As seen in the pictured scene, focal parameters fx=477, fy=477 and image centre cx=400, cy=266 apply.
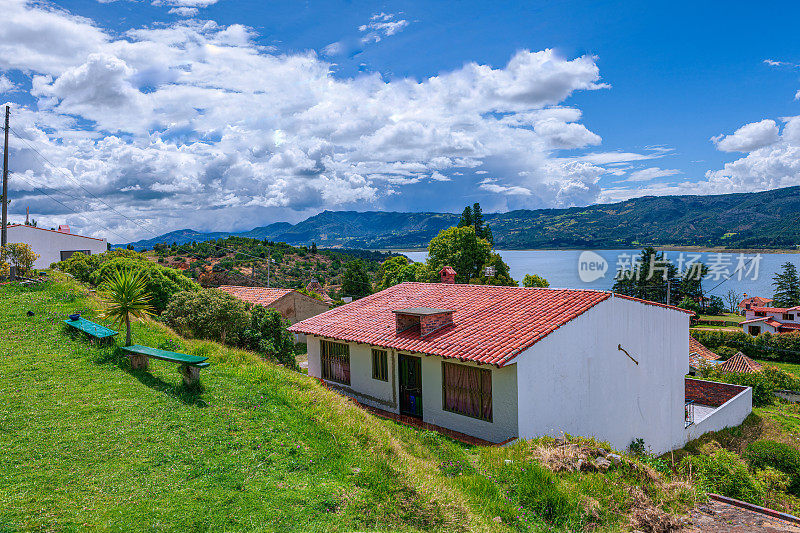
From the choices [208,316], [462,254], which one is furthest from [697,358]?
[208,316]

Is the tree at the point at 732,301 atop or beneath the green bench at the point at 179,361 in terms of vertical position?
beneath

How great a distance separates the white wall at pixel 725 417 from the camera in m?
20.4

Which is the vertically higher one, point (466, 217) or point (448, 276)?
point (466, 217)

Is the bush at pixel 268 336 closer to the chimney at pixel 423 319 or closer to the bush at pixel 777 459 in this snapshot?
the chimney at pixel 423 319

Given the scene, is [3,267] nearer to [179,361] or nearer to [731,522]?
[179,361]

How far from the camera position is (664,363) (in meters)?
17.1

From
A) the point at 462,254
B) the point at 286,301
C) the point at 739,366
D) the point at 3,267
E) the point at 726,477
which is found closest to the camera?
the point at 726,477

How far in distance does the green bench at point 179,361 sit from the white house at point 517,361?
18.5 feet

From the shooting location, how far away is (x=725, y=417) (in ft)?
76.4

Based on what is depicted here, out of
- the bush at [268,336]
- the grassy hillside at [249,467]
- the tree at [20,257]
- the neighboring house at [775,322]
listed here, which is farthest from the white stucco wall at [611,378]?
the neighboring house at [775,322]

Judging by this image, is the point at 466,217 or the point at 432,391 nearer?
the point at 432,391

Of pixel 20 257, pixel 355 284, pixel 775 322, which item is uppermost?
pixel 20 257

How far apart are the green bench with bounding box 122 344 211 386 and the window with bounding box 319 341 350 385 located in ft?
22.9

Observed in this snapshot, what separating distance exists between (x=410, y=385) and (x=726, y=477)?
1048 cm
